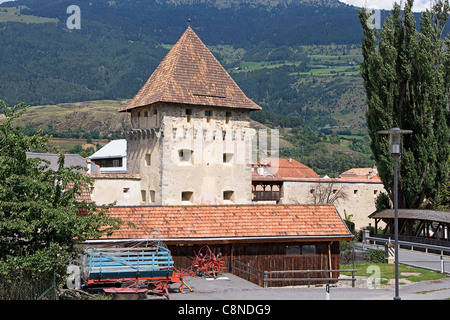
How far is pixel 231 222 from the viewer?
96.5 feet

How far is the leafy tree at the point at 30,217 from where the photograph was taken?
1997 cm

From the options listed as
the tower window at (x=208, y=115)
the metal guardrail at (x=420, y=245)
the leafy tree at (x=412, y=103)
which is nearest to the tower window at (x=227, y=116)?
the tower window at (x=208, y=115)

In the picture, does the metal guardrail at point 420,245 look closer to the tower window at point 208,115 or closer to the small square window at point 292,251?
the small square window at point 292,251

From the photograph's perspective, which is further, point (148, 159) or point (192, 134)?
point (148, 159)

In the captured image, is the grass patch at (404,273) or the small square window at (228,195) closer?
the grass patch at (404,273)

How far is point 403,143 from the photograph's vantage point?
4734 cm

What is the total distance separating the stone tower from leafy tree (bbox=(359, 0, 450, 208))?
1195cm

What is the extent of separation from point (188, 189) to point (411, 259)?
1452 centimetres

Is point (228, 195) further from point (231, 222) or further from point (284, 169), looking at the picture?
point (284, 169)

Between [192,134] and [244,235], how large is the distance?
12128 mm

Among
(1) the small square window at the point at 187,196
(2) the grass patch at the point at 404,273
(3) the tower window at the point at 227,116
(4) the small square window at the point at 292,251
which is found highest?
(3) the tower window at the point at 227,116

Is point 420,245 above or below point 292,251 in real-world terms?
below

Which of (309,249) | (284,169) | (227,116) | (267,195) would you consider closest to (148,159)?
(227,116)

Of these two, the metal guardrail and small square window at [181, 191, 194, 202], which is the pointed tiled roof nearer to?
small square window at [181, 191, 194, 202]
